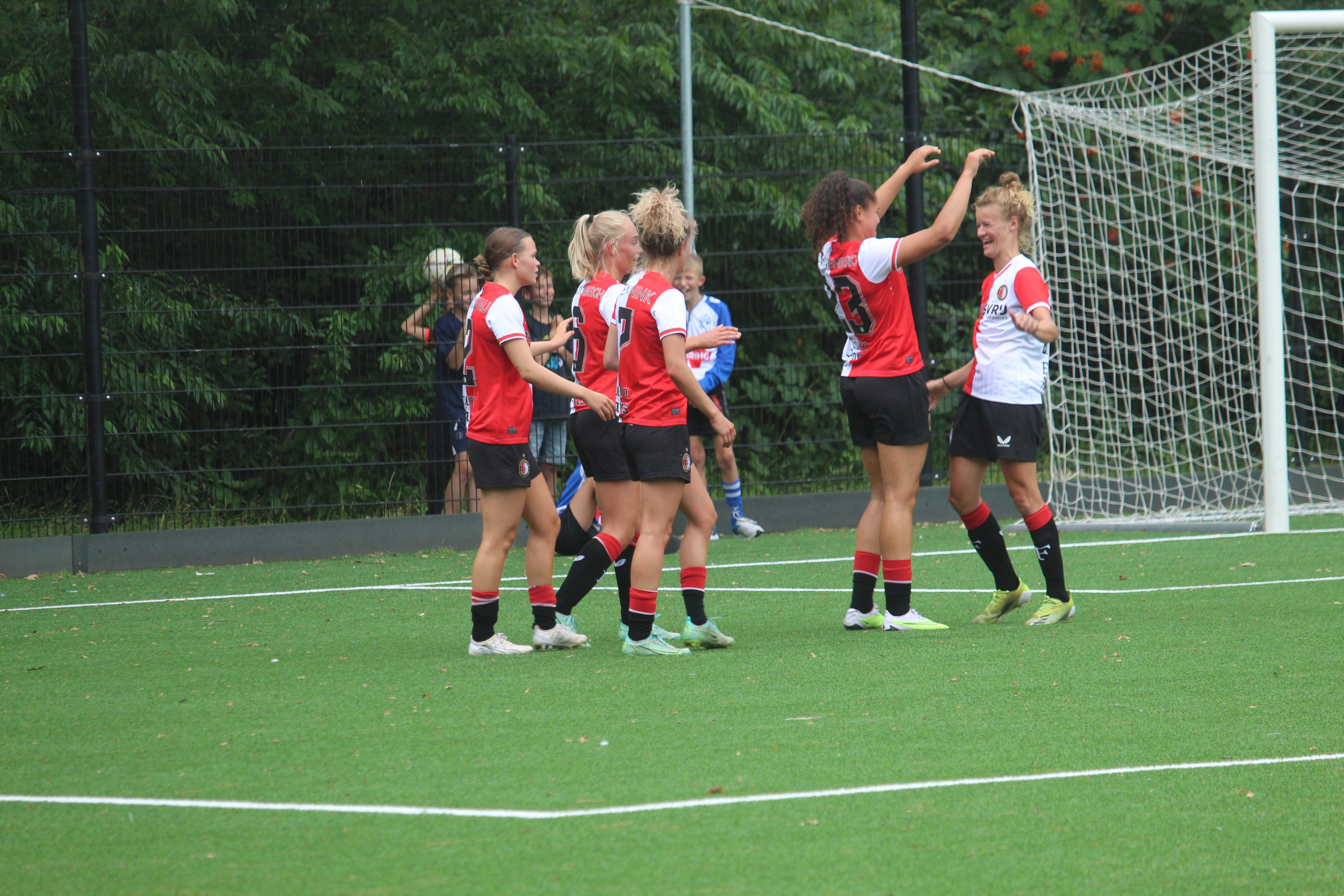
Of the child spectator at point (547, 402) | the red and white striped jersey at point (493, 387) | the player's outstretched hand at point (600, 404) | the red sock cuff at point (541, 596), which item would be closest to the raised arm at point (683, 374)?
the player's outstretched hand at point (600, 404)

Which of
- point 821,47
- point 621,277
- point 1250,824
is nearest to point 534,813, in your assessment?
point 1250,824

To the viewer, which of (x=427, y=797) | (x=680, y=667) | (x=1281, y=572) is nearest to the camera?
(x=427, y=797)

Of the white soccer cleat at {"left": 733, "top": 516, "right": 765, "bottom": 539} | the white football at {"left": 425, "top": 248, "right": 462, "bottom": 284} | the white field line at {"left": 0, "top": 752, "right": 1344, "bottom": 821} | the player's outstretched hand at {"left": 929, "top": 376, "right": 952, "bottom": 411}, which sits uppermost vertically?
the white football at {"left": 425, "top": 248, "right": 462, "bottom": 284}

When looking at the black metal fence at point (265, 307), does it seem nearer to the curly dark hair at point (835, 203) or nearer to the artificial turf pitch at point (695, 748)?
the artificial turf pitch at point (695, 748)

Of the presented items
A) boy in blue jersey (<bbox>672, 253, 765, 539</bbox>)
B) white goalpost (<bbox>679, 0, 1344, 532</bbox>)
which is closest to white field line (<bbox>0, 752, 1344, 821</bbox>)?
boy in blue jersey (<bbox>672, 253, 765, 539</bbox>)

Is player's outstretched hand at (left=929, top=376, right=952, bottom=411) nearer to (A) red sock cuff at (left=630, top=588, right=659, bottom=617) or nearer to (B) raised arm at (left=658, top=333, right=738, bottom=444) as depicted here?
(B) raised arm at (left=658, top=333, right=738, bottom=444)

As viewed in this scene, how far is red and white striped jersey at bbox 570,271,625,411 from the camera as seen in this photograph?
6133mm

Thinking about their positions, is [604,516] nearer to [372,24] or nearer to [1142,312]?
[1142,312]

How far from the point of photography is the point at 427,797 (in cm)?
368

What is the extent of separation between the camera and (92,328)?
9.66m

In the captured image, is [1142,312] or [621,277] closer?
[621,277]

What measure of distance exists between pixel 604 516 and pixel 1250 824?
132 inches

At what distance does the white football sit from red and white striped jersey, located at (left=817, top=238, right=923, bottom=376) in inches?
181

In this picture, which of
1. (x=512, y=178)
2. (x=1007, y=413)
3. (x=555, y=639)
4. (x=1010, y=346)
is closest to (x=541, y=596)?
(x=555, y=639)
